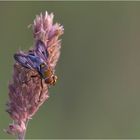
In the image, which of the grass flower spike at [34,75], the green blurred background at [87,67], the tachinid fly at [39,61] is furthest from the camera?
the green blurred background at [87,67]

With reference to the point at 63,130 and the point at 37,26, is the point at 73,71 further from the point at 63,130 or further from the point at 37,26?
the point at 37,26

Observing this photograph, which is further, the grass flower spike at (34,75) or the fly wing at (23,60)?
the fly wing at (23,60)

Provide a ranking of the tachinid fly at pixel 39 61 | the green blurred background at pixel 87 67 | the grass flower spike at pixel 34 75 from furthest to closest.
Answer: the green blurred background at pixel 87 67
the tachinid fly at pixel 39 61
the grass flower spike at pixel 34 75

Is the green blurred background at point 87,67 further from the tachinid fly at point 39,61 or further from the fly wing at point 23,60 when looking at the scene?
the fly wing at point 23,60

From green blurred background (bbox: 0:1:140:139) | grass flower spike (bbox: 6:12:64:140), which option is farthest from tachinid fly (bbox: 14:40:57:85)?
green blurred background (bbox: 0:1:140:139)

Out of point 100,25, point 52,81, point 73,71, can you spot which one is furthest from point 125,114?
point 52,81

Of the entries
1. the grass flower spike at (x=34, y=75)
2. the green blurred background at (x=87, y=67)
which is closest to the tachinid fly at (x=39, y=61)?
the grass flower spike at (x=34, y=75)

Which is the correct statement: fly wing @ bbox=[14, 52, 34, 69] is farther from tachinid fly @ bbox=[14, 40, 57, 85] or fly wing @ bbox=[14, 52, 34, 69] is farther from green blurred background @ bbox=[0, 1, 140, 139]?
green blurred background @ bbox=[0, 1, 140, 139]
